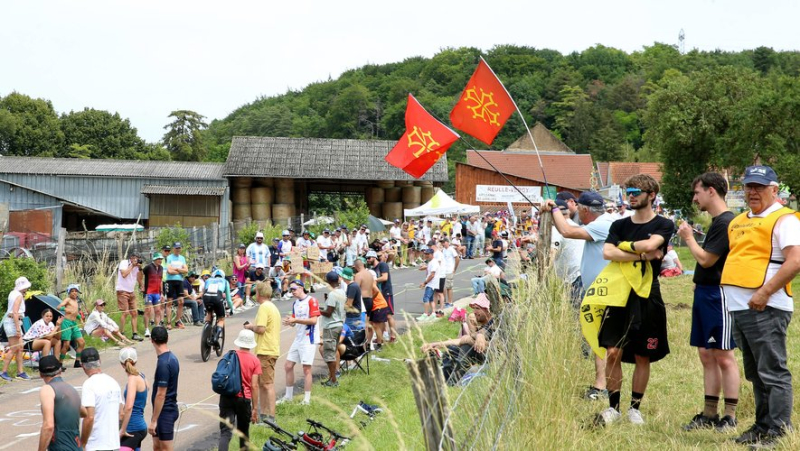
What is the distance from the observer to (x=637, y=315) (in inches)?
243

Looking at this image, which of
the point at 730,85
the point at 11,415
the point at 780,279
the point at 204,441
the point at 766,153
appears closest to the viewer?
the point at 780,279

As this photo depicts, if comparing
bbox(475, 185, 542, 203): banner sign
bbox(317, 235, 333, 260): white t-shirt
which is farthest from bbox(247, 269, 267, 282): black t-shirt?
bbox(475, 185, 542, 203): banner sign

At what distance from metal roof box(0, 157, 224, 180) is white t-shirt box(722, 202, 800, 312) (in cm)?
3727

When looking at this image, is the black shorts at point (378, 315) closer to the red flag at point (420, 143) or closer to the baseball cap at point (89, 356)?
the red flag at point (420, 143)

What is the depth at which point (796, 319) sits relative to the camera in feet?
37.4

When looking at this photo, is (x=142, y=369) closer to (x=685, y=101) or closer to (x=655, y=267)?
(x=655, y=267)

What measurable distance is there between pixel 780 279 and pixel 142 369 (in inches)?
419

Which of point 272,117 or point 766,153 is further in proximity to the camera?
point 272,117

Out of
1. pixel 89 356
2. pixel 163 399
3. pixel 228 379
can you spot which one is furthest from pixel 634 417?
pixel 89 356

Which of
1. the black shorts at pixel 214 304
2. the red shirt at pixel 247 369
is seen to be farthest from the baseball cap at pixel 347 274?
the red shirt at pixel 247 369

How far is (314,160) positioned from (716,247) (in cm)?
3788

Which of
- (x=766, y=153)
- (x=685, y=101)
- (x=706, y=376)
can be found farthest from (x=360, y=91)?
(x=706, y=376)

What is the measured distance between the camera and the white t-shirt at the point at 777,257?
17.1 ft

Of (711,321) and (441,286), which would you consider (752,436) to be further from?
(441,286)
